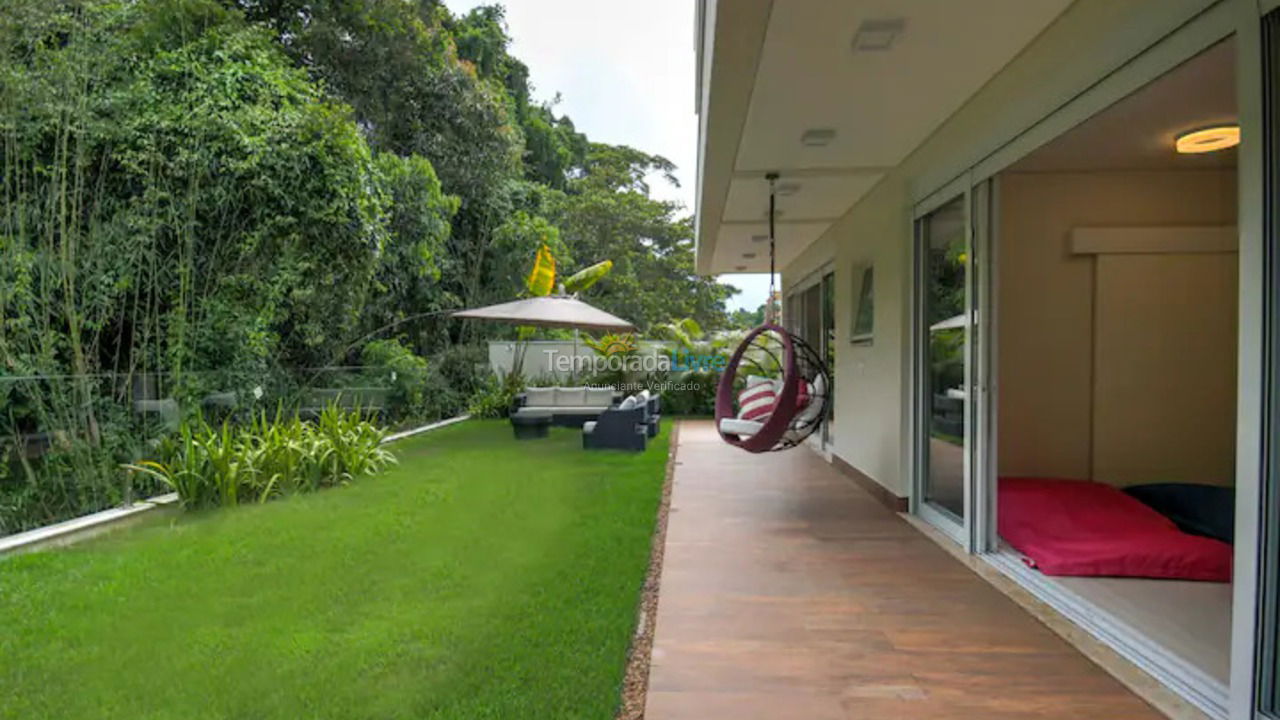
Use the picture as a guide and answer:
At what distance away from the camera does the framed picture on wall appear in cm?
593

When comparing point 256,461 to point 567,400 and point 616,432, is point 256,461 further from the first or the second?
point 567,400

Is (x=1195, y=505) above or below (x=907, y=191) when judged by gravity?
below

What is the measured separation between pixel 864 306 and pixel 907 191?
149cm

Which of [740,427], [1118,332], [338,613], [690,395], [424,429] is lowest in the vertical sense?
[338,613]

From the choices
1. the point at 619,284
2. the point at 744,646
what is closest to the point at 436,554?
the point at 744,646

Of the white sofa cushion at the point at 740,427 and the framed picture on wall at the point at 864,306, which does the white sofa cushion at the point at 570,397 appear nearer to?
the framed picture on wall at the point at 864,306

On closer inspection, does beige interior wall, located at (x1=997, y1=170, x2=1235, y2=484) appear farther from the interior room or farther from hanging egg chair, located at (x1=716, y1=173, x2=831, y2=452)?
hanging egg chair, located at (x1=716, y1=173, x2=831, y2=452)

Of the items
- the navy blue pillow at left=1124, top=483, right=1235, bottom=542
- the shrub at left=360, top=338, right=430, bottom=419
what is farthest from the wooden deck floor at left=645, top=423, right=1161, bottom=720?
the shrub at left=360, top=338, right=430, bottom=419

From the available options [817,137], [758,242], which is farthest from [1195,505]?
[758,242]

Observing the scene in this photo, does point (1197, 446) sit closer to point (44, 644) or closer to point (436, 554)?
point (436, 554)

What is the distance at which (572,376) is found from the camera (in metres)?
13.3

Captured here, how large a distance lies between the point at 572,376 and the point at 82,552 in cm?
941

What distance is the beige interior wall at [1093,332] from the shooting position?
17.2 feet

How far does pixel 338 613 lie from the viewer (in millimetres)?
3076
